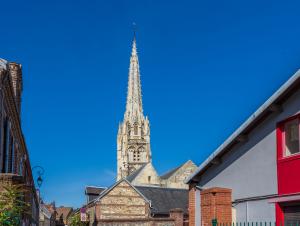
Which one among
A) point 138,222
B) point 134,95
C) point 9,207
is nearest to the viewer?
point 9,207

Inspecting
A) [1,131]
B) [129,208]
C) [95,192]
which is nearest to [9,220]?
[1,131]

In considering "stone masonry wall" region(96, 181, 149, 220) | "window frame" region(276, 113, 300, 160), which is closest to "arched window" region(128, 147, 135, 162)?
"stone masonry wall" region(96, 181, 149, 220)

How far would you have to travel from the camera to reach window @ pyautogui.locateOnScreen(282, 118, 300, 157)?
12.4 m

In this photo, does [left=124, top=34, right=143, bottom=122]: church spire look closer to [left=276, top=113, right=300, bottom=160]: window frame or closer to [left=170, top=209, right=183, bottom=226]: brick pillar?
[left=170, top=209, right=183, bottom=226]: brick pillar

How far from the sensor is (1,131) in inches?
571

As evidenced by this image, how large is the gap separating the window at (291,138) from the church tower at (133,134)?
85254 millimetres

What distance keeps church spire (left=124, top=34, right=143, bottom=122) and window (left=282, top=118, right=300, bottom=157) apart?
300ft

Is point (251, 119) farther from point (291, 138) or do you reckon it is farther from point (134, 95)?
point (134, 95)

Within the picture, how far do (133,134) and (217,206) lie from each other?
8954 centimetres

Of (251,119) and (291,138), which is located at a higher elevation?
(251,119)

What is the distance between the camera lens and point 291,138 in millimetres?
12602

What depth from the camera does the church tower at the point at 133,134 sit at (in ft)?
330

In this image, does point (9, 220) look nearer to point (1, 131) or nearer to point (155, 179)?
point (1, 131)

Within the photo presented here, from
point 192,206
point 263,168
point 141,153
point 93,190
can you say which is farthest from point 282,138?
point 141,153
